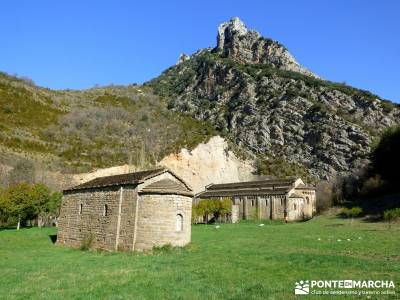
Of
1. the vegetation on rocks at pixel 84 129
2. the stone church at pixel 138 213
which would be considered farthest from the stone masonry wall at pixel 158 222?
the vegetation on rocks at pixel 84 129

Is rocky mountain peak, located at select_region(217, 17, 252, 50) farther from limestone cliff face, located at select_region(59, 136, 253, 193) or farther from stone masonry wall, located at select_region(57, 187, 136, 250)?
stone masonry wall, located at select_region(57, 187, 136, 250)

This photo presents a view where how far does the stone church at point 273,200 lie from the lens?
5872 centimetres

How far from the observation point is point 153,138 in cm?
8469

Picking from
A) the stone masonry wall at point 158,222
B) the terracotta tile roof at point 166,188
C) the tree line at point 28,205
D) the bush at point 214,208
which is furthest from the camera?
the bush at point 214,208

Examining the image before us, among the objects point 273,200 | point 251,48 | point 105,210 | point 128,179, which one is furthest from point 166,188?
point 251,48

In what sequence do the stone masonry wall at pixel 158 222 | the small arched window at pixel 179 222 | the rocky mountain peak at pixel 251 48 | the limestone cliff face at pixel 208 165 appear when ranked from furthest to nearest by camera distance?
the rocky mountain peak at pixel 251 48
the limestone cliff face at pixel 208 165
the small arched window at pixel 179 222
the stone masonry wall at pixel 158 222

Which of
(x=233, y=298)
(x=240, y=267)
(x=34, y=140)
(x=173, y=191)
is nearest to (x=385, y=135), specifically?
(x=173, y=191)

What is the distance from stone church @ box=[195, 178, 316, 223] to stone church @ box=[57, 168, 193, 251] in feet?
115

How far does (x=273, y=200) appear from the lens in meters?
59.9

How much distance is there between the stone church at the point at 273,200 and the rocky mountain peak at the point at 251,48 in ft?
208

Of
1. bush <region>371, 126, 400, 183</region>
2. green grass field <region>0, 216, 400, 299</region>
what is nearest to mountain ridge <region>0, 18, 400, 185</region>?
bush <region>371, 126, 400, 183</region>

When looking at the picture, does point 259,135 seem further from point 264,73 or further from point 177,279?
point 177,279

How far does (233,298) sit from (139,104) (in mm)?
104294

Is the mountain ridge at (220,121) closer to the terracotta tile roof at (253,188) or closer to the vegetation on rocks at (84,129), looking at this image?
the vegetation on rocks at (84,129)
